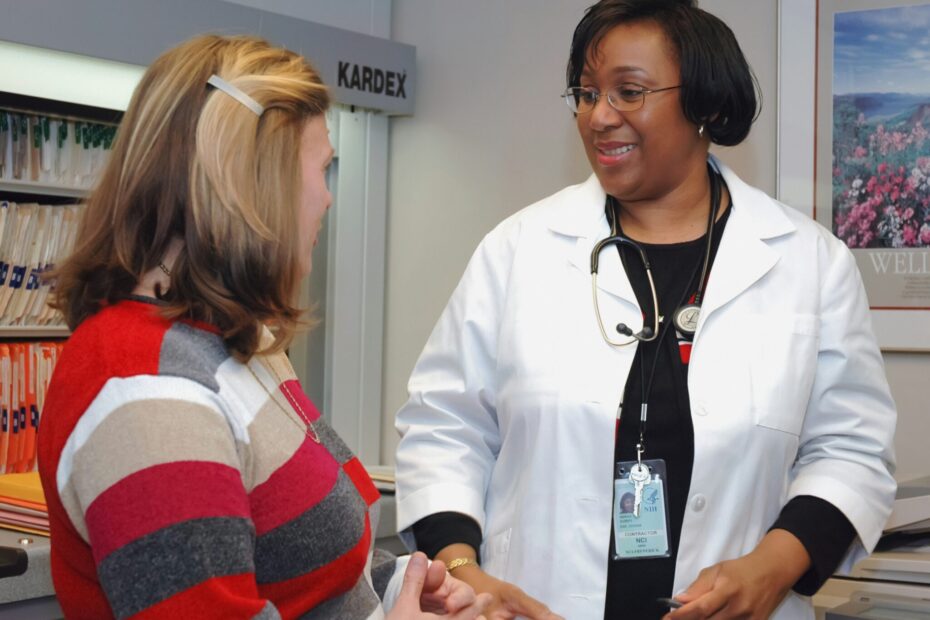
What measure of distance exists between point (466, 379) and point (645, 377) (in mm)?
303

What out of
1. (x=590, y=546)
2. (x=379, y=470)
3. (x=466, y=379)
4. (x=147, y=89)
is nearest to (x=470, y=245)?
(x=379, y=470)

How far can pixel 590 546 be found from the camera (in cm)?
163

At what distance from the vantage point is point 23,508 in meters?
1.88

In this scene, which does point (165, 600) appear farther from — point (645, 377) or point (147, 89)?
point (645, 377)

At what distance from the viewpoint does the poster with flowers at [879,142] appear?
101 inches

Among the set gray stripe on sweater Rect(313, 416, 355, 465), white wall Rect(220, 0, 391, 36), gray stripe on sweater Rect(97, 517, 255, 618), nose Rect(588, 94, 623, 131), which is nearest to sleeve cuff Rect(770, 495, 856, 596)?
nose Rect(588, 94, 623, 131)

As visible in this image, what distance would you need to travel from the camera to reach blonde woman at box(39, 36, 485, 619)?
2.84 feet

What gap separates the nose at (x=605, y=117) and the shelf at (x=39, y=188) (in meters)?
1.80

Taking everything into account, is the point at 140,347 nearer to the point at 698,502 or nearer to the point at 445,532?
the point at 445,532

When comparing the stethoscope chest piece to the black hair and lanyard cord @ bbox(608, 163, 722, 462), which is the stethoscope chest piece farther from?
the black hair

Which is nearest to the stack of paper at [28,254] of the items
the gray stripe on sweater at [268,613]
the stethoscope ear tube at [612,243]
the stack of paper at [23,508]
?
the stack of paper at [23,508]

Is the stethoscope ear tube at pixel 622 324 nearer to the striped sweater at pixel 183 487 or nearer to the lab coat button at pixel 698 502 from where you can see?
A: the lab coat button at pixel 698 502

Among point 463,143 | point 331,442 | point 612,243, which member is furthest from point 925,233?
point 331,442

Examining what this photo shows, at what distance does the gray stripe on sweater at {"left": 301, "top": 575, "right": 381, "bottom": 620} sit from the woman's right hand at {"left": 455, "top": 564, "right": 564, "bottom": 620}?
1.09 feet
